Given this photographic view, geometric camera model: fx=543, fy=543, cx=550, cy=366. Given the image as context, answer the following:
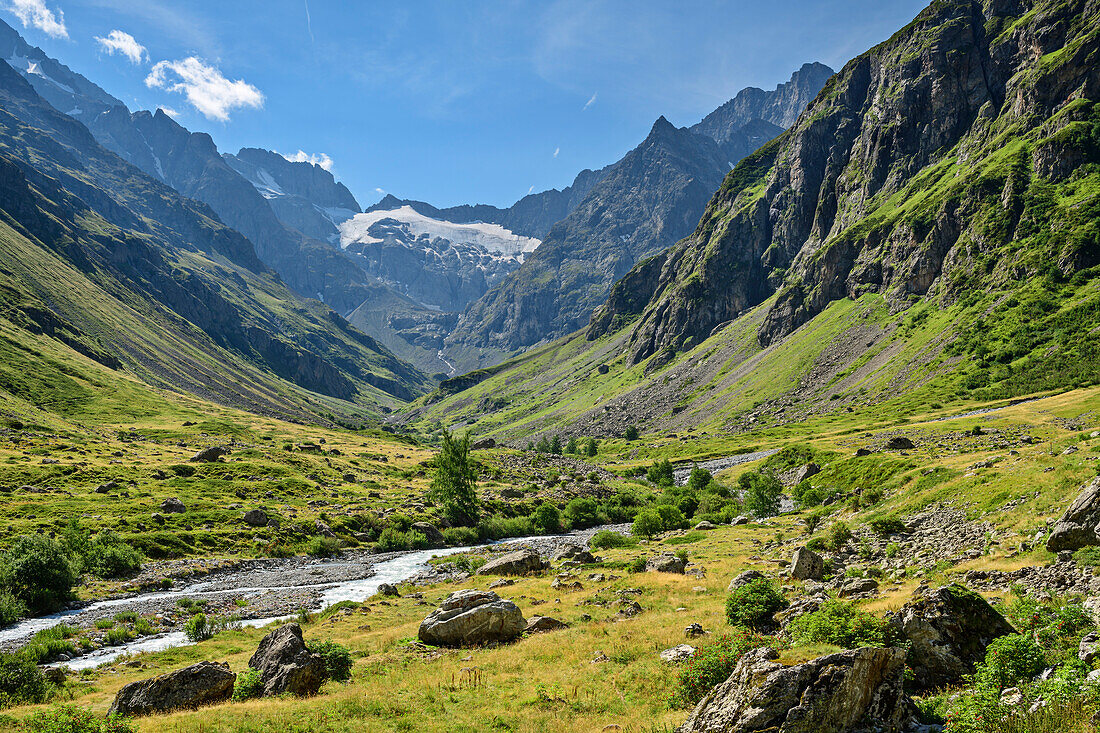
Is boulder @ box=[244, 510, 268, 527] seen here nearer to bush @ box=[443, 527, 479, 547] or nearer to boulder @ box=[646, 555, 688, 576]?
bush @ box=[443, 527, 479, 547]

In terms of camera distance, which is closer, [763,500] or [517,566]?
[517,566]

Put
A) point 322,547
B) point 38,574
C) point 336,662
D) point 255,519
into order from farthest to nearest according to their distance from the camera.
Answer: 1. point 255,519
2. point 322,547
3. point 38,574
4. point 336,662

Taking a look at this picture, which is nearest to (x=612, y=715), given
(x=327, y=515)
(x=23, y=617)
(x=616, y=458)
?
(x=23, y=617)

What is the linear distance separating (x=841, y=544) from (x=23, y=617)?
65.4m

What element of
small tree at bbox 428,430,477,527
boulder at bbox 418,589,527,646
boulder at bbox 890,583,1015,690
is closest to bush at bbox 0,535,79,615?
boulder at bbox 418,589,527,646

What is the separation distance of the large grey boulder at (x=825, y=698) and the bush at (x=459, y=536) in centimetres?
7882

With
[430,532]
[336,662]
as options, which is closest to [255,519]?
[430,532]

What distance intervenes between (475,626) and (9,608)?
3966 centimetres

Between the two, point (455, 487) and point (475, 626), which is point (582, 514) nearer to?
point (455, 487)

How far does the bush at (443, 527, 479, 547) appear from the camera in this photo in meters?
88.3

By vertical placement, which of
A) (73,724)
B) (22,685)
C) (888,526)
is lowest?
(888,526)

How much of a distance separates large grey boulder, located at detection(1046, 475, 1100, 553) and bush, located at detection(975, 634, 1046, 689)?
11.2 meters

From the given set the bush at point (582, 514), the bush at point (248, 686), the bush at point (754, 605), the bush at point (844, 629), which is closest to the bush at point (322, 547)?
the bush at point (582, 514)

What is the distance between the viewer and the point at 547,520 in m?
99.2
